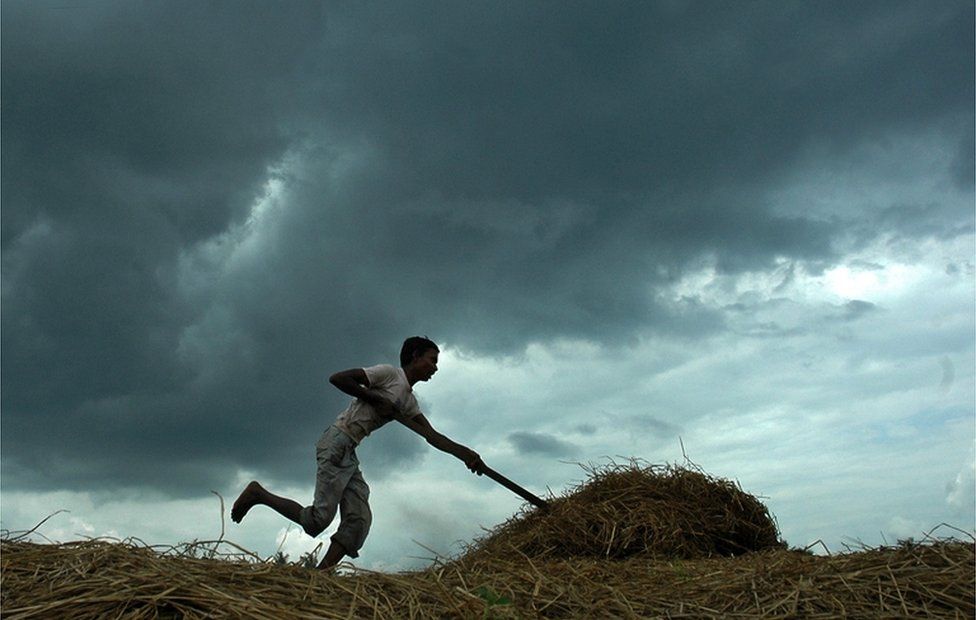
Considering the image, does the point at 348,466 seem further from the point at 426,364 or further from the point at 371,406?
the point at 426,364

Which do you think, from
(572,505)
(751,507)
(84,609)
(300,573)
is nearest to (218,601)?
(84,609)

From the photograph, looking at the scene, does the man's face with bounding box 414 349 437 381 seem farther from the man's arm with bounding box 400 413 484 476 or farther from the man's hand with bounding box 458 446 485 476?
the man's hand with bounding box 458 446 485 476

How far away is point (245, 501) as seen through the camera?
6.58 metres

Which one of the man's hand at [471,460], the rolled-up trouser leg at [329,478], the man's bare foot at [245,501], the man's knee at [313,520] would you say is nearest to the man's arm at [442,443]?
the man's hand at [471,460]

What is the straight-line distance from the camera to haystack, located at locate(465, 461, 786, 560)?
6762 millimetres

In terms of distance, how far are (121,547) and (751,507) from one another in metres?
5.97

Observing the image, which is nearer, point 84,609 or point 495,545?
point 84,609

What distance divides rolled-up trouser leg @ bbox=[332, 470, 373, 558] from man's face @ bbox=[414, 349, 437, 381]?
101cm

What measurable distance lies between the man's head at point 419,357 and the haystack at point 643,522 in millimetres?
1601

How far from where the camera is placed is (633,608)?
357cm

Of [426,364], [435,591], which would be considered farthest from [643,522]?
[435,591]

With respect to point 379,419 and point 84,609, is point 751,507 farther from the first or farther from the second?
point 84,609

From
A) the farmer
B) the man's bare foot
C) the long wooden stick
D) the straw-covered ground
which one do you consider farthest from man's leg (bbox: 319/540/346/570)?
the straw-covered ground

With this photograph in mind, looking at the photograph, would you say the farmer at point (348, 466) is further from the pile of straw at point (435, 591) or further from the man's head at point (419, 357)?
the pile of straw at point (435, 591)
